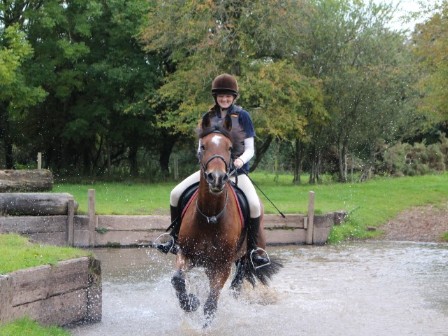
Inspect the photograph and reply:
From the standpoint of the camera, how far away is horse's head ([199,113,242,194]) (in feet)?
22.4

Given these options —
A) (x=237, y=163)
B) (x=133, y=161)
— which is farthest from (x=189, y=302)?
(x=133, y=161)

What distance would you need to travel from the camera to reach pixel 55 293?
813cm

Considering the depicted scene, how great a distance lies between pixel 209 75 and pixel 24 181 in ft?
43.7

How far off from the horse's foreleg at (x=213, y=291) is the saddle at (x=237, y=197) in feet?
2.27

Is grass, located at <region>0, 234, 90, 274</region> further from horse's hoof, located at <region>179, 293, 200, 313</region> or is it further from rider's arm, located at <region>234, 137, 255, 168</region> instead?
rider's arm, located at <region>234, 137, 255, 168</region>

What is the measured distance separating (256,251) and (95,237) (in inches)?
339

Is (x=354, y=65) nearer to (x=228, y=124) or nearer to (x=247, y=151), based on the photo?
(x=247, y=151)

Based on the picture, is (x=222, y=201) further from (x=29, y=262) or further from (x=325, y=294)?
(x=325, y=294)

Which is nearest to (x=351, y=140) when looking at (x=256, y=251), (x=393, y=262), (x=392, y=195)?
(x=392, y=195)

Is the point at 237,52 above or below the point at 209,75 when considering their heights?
above

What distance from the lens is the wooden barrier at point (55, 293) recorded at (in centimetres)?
725

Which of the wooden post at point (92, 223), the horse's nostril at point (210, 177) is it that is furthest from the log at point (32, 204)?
the horse's nostril at point (210, 177)

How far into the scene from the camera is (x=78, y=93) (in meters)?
36.7

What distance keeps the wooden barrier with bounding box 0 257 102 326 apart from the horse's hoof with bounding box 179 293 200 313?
50.7 inches
